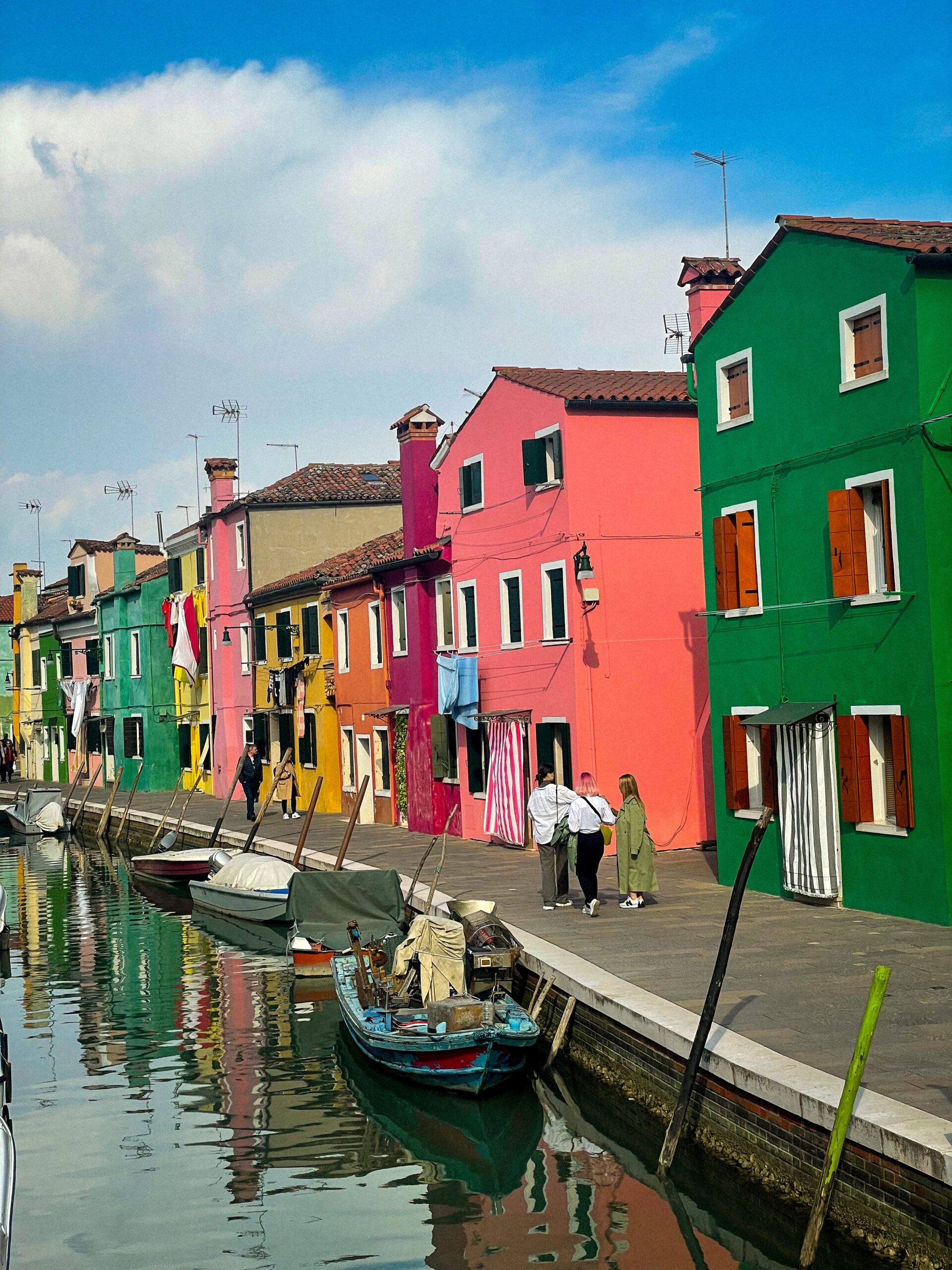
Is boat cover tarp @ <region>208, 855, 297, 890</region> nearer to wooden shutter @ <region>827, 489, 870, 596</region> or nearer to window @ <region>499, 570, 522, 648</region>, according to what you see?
window @ <region>499, 570, 522, 648</region>

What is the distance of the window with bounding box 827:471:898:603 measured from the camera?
17.5 meters

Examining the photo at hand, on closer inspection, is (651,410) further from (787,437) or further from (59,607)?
(59,607)

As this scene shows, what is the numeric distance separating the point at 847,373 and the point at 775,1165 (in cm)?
1078

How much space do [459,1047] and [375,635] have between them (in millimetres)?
22519

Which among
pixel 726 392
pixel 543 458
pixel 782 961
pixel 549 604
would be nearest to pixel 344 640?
pixel 549 604

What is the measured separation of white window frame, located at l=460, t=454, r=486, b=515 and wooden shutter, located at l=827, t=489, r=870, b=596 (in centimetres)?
1252

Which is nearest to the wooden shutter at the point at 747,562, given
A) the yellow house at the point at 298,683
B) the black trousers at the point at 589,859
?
the black trousers at the point at 589,859

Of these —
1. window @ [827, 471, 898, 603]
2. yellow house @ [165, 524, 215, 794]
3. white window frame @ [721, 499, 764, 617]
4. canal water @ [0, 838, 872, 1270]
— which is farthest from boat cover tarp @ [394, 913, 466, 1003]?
yellow house @ [165, 524, 215, 794]

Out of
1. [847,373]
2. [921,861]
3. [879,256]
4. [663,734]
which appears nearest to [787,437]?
[847,373]

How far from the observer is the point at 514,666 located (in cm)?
2828

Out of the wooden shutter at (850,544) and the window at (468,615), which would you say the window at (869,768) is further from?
the window at (468,615)

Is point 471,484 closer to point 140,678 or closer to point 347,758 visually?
point 347,758

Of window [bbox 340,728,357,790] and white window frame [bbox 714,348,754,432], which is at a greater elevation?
white window frame [bbox 714,348,754,432]

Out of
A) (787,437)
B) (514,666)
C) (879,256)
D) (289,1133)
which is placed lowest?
(289,1133)
